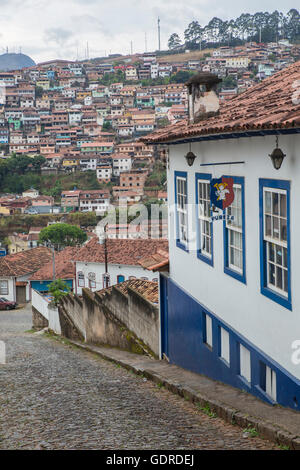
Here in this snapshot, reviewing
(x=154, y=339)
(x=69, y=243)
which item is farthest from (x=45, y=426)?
(x=69, y=243)

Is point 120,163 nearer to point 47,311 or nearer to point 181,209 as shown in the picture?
point 47,311

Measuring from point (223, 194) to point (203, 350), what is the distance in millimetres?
2902

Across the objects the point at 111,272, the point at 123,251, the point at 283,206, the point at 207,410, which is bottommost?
the point at 111,272

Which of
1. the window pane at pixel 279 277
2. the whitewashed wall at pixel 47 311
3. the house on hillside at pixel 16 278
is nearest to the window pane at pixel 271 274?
the window pane at pixel 279 277

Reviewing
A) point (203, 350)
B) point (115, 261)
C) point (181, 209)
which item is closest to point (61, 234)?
point (115, 261)

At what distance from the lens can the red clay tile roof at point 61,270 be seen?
4488 cm

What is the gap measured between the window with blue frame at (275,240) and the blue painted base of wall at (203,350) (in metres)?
0.77

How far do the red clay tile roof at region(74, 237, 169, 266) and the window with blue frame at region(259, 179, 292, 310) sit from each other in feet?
99.0

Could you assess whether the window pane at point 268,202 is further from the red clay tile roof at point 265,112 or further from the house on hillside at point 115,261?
the house on hillside at point 115,261

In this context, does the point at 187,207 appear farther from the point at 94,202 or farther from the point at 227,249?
the point at 94,202

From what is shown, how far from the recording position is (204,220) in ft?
30.1

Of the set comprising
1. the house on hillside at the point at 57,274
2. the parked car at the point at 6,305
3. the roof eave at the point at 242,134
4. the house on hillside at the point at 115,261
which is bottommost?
the parked car at the point at 6,305

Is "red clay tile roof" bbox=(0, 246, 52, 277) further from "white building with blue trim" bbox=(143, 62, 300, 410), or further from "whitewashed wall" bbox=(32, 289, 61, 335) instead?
"white building with blue trim" bbox=(143, 62, 300, 410)

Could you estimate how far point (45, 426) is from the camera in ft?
23.5
